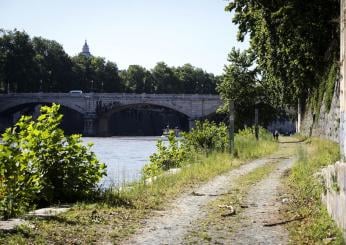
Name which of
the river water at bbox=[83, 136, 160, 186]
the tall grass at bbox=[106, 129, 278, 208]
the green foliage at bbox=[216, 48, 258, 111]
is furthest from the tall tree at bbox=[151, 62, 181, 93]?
the tall grass at bbox=[106, 129, 278, 208]

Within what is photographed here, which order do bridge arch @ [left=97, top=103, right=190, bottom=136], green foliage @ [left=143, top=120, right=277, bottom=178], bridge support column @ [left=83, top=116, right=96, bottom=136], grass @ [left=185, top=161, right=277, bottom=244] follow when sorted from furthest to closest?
bridge arch @ [left=97, top=103, right=190, bottom=136], bridge support column @ [left=83, top=116, right=96, bottom=136], green foliage @ [left=143, top=120, right=277, bottom=178], grass @ [left=185, top=161, right=277, bottom=244]

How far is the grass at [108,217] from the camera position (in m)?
6.65

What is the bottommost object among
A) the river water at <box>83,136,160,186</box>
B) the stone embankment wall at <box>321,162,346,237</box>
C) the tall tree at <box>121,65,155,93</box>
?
the river water at <box>83,136,160,186</box>

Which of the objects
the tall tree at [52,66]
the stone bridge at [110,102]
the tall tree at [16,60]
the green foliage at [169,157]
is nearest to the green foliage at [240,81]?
the green foliage at [169,157]

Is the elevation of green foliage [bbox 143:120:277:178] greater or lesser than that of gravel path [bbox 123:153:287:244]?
greater

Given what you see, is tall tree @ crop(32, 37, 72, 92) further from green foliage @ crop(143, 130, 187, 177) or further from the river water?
green foliage @ crop(143, 130, 187, 177)

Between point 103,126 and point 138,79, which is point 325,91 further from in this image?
point 138,79

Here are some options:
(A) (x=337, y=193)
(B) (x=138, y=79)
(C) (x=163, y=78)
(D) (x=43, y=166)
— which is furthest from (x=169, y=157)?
(C) (x=163, y=78)

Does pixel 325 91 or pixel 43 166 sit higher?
pixel 325 91

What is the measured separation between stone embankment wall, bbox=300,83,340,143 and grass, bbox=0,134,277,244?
10330mm

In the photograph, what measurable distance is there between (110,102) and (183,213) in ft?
278

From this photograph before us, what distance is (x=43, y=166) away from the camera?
30.4 ft

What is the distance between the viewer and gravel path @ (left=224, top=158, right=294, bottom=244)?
6871 mm

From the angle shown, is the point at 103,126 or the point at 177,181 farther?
the point at 103,126
